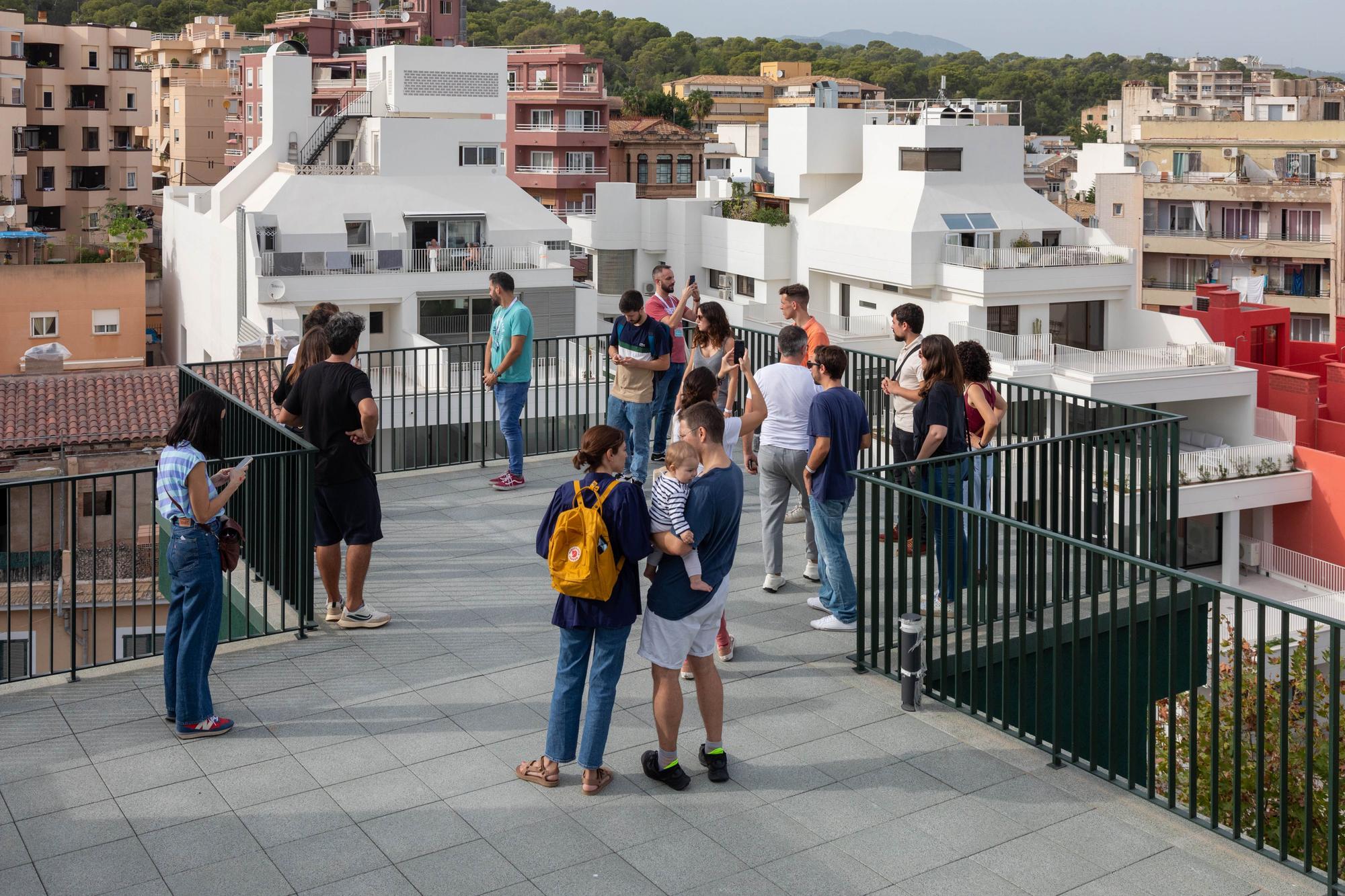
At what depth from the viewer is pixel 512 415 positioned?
468 inches

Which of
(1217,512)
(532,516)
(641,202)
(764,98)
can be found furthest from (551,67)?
(532,516)

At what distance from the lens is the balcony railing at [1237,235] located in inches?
2564

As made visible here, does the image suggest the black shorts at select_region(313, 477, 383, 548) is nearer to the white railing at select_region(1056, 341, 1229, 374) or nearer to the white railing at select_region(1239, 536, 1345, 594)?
the white railing at select_region(1056, 341, 1229, 374)

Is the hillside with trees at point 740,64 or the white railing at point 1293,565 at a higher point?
the hillside with trees at point 740,64

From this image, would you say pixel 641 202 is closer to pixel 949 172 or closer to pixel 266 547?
pixel 949 172

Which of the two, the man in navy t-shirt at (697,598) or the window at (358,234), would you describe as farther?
the window at (358,234)

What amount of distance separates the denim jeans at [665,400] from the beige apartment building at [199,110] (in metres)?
89.8

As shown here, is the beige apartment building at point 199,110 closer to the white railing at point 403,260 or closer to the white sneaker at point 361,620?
the white railing at point 403,260

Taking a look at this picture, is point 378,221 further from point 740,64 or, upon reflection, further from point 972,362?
point 740,64

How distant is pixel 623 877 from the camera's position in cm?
589

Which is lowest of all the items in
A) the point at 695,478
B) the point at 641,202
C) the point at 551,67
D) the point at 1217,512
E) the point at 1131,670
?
the point at 1217,512

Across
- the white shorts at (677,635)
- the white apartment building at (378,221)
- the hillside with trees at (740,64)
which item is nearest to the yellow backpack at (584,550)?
the white shorts at (677,635)

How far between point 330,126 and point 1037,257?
89.0 ft

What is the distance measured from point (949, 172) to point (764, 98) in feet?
294
